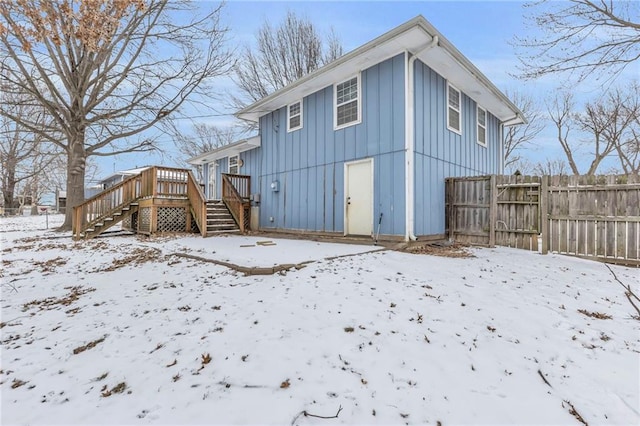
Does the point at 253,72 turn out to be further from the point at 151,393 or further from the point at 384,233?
the point at 151,393

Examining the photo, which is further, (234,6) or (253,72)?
(253,72)

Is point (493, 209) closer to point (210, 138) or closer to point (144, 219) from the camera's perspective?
point (144, 219)

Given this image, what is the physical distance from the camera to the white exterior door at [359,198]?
767cm

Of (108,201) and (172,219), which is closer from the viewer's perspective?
(108,201)

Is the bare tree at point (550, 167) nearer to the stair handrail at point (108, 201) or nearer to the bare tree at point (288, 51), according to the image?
the bare tree at point (288, 51)

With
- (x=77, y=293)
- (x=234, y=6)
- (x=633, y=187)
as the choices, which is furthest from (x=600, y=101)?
(x=77, y=293)

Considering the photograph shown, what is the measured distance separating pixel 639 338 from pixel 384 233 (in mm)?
4988

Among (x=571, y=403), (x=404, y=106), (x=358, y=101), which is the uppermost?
(x=358, y=101)

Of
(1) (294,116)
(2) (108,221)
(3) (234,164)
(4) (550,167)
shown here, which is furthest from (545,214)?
(4) (550,167)

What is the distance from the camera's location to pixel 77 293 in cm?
371

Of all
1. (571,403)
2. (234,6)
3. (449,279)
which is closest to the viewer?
(571,403)

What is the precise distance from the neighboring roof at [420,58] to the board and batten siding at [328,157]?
0.33m

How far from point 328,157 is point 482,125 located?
19.4ft

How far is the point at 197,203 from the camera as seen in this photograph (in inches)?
399
